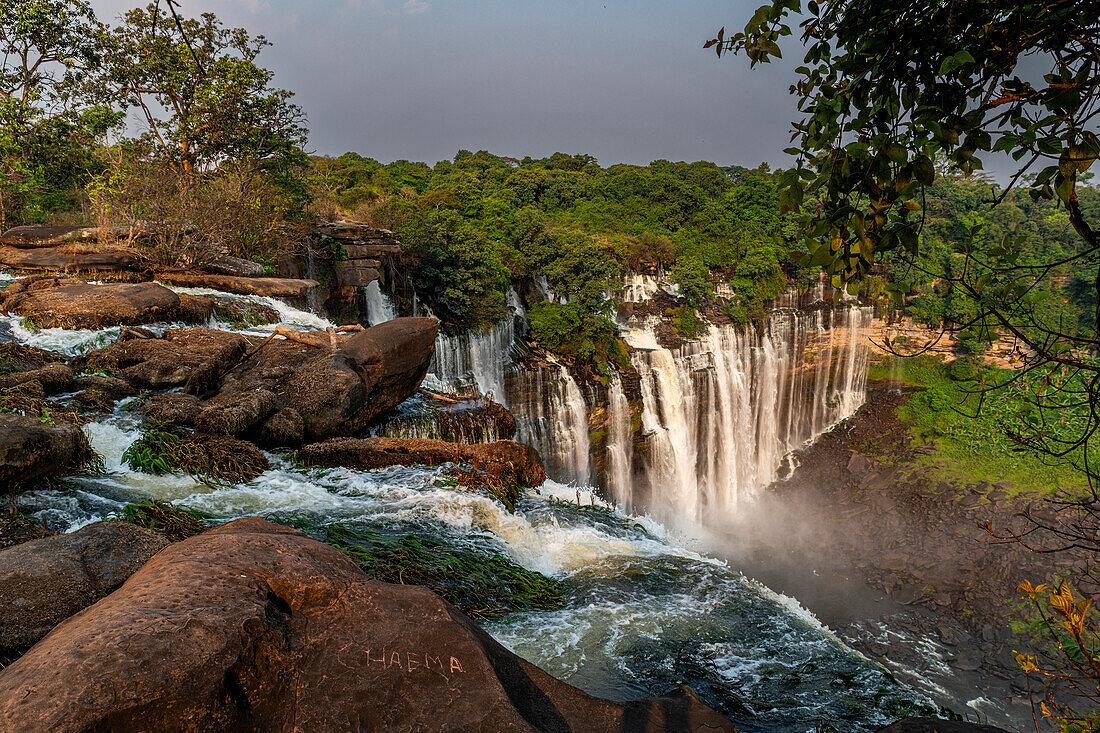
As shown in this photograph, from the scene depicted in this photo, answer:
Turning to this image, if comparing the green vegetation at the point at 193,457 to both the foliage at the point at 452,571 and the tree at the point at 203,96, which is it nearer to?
the foliage at the point at 452,571

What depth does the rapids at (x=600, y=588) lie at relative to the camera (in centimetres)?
432

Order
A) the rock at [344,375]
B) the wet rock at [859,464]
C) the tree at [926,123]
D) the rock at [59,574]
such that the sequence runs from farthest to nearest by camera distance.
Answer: the wet rock at [859,464], the rock at [344,375], the rock at [59,574], the tree at [926,123]

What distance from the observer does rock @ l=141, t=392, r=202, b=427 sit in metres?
7.20

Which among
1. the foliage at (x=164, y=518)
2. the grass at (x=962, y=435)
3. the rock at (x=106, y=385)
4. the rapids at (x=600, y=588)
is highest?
the rock at (x=106, y=385)

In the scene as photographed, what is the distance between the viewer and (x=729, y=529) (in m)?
21.0

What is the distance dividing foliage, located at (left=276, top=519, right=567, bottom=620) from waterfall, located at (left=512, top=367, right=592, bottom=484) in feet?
38.0

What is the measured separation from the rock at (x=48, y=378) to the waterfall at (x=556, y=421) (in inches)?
459

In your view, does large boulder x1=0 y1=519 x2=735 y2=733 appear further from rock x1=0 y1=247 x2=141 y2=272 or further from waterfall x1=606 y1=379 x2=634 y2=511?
waterfall x1=606 y1=379 x2=634 y2=511

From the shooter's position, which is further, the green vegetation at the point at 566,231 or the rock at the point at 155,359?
the green vegetation at the point at 566,231

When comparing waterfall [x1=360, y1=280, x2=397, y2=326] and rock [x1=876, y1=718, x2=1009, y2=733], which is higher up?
waterfall [x1=360, y1=280, x2=397, y2=326]

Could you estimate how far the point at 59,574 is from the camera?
2.98 m

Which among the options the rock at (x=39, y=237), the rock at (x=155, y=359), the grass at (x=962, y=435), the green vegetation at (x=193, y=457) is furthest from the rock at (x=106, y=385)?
the grass at (x=962, y=435)

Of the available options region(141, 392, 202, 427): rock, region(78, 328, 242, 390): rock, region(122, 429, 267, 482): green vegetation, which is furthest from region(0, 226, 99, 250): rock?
region(122, 429, 267, 482): green vegetation

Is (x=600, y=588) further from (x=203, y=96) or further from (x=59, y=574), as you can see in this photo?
(x=203, y=96)
